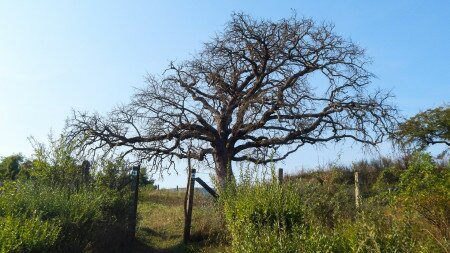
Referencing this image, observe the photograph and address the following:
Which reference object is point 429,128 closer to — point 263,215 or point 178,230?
Answer: point 178,230

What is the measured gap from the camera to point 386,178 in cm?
1875

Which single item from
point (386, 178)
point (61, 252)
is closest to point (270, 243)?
point (61, 252)

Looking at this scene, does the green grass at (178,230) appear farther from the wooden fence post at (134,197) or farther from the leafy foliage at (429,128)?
the leafy foliage at (429,128)

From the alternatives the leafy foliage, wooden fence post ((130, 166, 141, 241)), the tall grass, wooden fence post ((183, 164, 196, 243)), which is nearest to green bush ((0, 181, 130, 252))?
wooden fence post ((130, 166, 141, 241))

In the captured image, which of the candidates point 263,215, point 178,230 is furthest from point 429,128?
point 263,215

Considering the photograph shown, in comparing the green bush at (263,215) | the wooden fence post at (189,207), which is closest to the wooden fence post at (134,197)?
the wooden fence post at (189,207)

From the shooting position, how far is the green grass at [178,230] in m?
13.5

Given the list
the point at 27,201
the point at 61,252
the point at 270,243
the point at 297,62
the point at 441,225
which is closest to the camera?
the point at 270,243

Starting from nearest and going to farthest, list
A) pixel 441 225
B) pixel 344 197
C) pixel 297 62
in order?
pixel 441 225 → pixel 344 197 → pixel 297 62

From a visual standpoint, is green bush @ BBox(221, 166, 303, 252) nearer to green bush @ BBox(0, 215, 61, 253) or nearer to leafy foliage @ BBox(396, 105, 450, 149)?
green bush @ BBox(0, 215, 61, 253)

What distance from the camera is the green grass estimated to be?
13.5 meters

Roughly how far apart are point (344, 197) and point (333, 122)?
1354cm

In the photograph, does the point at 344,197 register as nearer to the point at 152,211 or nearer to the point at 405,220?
the point at 405,220

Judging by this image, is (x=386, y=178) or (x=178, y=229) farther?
(x=386, y=178)
